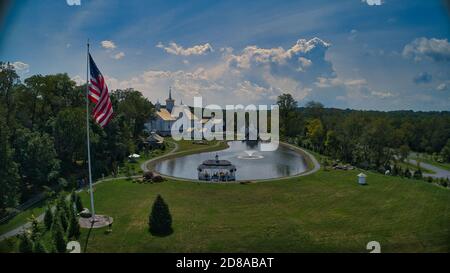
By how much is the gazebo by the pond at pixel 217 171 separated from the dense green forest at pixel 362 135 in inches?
586

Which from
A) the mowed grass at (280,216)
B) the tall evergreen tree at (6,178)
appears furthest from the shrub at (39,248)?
the tall evergreen tree at (6,178)

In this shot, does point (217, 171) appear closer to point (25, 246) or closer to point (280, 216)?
point (280, 216)

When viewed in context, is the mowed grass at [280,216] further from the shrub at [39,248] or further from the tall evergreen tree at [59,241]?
the shrub at [39,248]

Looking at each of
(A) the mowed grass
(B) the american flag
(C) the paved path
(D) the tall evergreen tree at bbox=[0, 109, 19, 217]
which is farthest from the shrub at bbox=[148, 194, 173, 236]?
(C) the paved path

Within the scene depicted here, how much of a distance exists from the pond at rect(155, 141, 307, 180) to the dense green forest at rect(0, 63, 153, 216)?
491 cm

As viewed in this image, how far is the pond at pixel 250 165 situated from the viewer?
101 feet

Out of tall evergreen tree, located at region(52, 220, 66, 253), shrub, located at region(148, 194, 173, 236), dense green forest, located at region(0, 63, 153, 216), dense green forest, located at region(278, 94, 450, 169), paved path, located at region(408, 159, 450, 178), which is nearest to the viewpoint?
tall evergreen tree, located at region(52, 220, 66, 253)

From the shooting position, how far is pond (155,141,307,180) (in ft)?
101

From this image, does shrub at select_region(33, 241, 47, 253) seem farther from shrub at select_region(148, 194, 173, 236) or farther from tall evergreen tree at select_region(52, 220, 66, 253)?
shrub at select_region(148, 194, 173, 236)

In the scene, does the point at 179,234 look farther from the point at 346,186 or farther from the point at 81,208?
the point at 346,186

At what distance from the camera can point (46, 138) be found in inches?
949

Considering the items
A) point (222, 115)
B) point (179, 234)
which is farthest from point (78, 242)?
point (222, 115)

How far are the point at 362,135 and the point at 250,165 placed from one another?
12.3 metres
